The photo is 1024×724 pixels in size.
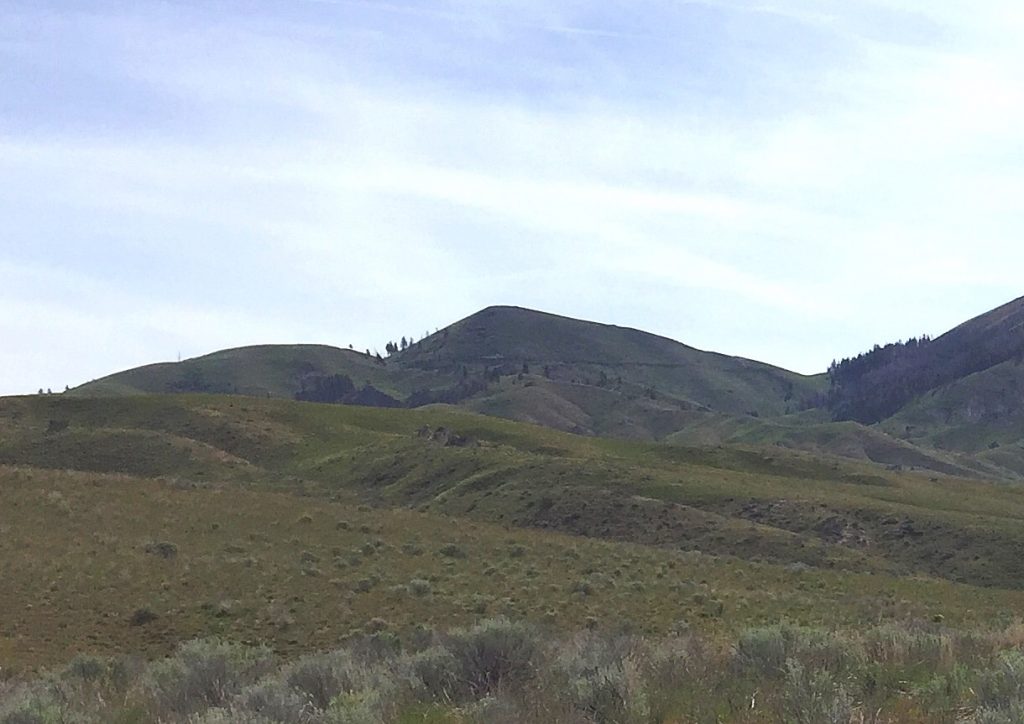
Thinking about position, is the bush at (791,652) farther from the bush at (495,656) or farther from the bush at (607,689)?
the bush at (495,656)

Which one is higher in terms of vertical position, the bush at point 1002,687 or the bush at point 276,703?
the bush at point 276,703

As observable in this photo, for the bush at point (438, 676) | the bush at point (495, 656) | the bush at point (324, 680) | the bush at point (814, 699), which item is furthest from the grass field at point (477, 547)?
the bush at point (495, 656)

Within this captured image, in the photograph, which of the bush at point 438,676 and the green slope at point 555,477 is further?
the green slope at point 555,477

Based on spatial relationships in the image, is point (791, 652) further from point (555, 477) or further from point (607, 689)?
point (555, 477)

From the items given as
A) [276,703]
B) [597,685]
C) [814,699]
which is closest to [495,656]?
[597,685]

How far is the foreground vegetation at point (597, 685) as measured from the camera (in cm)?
847

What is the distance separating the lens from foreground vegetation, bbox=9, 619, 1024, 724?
27.8 feet

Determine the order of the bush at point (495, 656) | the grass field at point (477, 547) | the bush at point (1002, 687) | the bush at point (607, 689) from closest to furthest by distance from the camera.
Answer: the bush at point (1002, 687) → the bush at point (607, 689) → the bush at point (495, 656) → the grass field at point (477, 547)

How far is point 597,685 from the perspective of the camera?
9.24 meters

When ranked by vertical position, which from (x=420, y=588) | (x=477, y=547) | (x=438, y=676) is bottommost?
(x=420, y=588)

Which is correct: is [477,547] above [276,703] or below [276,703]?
below

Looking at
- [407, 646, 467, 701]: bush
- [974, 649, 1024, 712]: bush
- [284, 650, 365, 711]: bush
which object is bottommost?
[407, 646, 467, 701]: bush

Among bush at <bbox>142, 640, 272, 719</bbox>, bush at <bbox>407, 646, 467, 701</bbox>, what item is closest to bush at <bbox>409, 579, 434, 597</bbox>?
bush at <bbox>142, 640, 272, 719</bbox>

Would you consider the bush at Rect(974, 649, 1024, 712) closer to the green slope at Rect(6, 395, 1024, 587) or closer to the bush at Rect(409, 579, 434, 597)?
the bush at Rect(409, 579, 434, 597)
